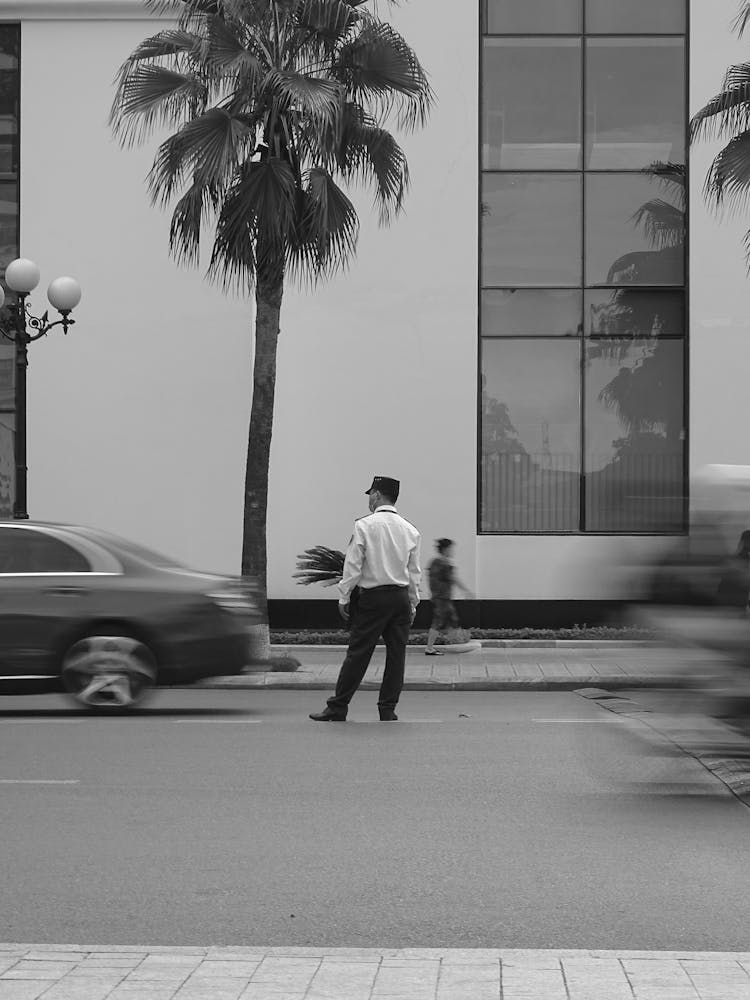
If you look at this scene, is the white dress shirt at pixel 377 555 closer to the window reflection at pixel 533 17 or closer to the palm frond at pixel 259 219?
the palm frond at pixel 259 219

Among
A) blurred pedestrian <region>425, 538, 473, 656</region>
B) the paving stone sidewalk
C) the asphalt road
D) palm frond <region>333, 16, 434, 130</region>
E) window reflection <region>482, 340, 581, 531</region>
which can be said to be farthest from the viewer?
Answer: window reflection <region>482, 340, 581, 531</region>

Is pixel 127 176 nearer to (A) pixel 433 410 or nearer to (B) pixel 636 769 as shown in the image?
(A) pixel 433 410

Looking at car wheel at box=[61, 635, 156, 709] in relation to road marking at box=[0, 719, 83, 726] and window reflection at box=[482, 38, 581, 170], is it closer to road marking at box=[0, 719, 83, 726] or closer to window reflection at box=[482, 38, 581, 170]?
road marking at box=[0, 719, 83, 726]

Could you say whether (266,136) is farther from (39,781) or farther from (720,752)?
(720,752)

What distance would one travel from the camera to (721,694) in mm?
7641

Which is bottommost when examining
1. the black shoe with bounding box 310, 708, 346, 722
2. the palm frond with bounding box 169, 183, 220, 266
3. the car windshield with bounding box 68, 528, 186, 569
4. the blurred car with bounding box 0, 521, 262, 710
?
the black shoe with bounding box 310, 708, 346, 722

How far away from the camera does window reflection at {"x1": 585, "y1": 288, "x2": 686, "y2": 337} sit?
22.4m

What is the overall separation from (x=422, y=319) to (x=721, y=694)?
15.2 meters

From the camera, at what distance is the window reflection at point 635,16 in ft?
74.2

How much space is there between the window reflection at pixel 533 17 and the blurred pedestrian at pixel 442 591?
825 centimetres

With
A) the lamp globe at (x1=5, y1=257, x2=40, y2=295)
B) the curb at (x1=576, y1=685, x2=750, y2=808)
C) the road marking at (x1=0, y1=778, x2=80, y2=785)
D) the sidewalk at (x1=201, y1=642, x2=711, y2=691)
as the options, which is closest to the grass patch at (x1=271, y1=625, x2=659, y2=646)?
the sidewalk at (x1=201, y1=642, x2=711, y2=691)

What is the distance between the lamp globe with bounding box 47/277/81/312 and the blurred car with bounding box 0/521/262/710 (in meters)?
6.08

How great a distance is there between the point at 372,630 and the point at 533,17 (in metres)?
13.9

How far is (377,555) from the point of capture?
11.6m
